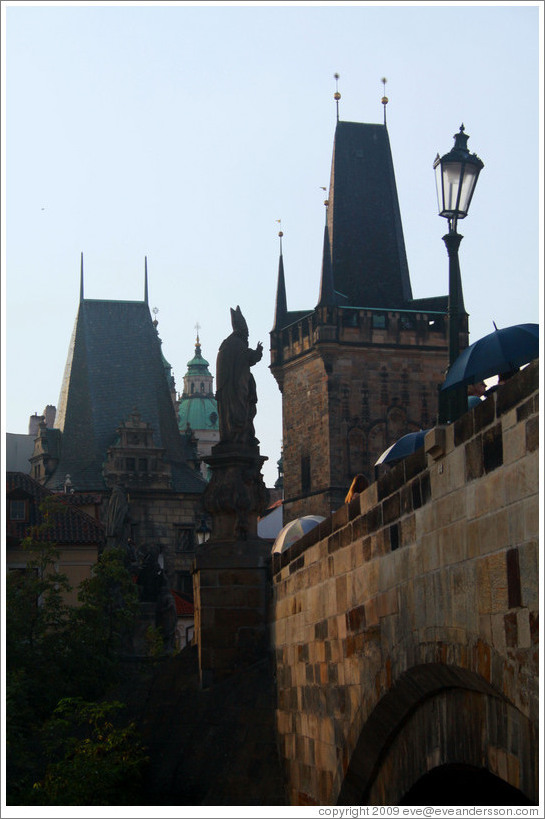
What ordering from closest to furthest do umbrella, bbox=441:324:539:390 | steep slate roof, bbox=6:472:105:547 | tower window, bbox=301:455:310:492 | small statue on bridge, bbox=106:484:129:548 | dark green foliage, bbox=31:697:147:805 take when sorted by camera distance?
umbrella, bbox=441:324:539:390 → dark green foliage, bbox=31:697:147:805 → small statue on bridge, bbox=106:484:129:548 → steep slate roof, bbox=6:472:105:547 → tower window, bbox=301:455:310:492

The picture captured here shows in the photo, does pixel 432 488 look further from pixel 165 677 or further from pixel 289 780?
pixel 165 677

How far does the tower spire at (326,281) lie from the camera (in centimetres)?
7619

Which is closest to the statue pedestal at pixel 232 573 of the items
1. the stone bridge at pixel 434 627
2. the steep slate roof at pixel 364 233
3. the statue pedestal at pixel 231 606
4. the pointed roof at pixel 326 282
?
the statue pedestal at pixel 231 606

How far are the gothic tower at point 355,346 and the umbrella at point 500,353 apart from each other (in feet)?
197

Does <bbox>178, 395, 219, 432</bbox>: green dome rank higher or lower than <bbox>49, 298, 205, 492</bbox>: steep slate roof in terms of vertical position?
higher

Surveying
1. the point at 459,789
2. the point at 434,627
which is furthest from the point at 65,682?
the point at 434,627

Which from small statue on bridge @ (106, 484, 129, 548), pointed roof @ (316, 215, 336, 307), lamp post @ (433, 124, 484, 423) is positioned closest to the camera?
lamp post @ (433, 124, 484, 423)

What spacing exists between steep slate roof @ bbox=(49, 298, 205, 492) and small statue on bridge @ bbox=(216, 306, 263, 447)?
203ft

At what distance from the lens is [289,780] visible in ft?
45.3

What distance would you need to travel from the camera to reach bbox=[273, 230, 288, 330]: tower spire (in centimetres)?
8075

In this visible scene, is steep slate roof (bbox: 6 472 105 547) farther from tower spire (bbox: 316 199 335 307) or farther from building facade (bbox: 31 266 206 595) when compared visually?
tower spire (bbox: 316 199 335 307)

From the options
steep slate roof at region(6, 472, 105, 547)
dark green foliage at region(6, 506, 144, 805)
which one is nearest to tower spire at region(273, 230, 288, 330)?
steep slate roof at region(6, 472, 105, 547)

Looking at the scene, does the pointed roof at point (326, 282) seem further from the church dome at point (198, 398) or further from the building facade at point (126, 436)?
the church dome at point (198, 398)

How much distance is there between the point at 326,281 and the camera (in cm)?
7719
